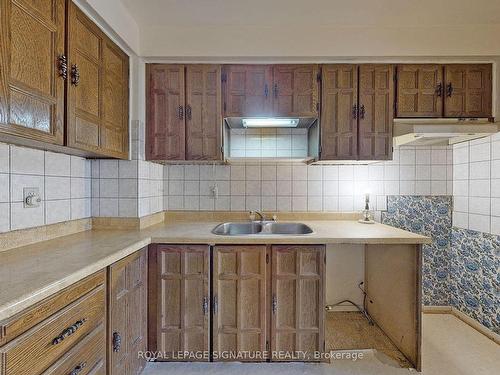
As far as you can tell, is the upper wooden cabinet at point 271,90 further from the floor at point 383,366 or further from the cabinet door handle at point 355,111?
the floor at point 383,366

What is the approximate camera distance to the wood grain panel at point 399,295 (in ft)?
5.97

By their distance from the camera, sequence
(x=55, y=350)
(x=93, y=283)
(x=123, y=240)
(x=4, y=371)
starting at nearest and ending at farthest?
(x=4, y=371) < (x=55, y=350) < (x=93, y=283) < (x=123, y=240)

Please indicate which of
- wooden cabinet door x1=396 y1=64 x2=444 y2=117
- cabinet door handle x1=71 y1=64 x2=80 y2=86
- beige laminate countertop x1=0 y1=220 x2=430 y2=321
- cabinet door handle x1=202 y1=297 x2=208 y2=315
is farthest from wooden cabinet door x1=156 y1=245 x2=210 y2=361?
wooden cabinet door x1=396 y1=64 x2=444 y2=117

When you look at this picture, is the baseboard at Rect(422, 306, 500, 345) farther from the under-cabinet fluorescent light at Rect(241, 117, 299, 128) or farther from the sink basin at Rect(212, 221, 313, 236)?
the under-cabinet fluorescent light at Rect(241, 117, 299, 128)

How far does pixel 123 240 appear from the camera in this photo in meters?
1.70

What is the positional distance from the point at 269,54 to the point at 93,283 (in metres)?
1.87

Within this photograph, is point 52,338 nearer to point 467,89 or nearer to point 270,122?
point 270,122

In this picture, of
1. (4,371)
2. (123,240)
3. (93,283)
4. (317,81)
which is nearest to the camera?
(4,371)

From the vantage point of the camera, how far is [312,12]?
1938 millimetres

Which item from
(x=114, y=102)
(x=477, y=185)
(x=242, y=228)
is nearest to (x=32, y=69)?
(x=114, y=102)

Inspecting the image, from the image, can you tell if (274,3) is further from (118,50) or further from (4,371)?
(4,371)

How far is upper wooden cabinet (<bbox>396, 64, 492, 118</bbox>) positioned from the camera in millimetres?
2133

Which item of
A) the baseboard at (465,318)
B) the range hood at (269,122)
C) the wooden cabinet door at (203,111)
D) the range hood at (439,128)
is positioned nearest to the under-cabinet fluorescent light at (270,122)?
the range hood at (269,122)

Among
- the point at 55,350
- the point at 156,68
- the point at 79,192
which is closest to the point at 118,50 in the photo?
the point at 156,68
